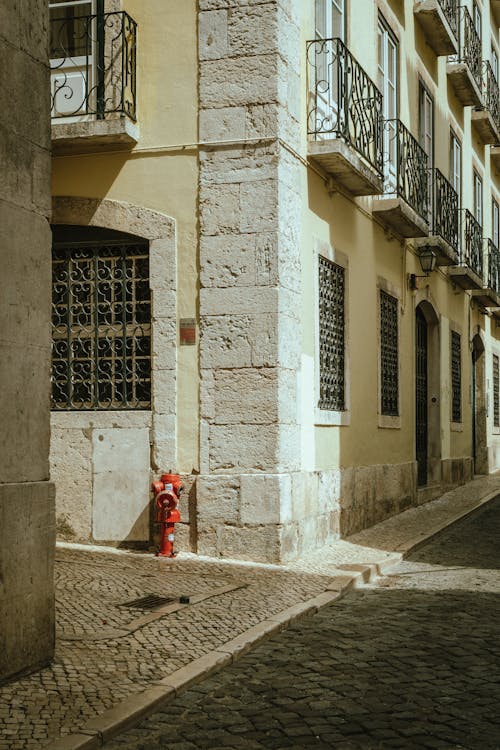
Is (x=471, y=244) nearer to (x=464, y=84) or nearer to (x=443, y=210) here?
(x=464, y=84)

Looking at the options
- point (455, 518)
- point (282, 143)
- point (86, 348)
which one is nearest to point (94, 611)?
point (86, 348)

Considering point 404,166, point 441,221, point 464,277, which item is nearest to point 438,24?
point 441,221

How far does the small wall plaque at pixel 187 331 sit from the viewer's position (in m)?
9.66

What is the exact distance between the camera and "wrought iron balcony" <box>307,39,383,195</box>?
1059 cm

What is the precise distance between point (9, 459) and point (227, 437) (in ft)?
14.7

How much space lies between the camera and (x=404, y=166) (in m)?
14.2

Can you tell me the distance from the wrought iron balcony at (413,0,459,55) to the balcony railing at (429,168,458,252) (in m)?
2.14

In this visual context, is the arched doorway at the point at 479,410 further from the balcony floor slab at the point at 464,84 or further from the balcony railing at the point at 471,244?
the balcony floor slab at the point at 464,84

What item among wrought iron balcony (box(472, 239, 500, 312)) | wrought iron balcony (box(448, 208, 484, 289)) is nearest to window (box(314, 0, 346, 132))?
wrought iron balcony (box(448, 208, 484, 289))

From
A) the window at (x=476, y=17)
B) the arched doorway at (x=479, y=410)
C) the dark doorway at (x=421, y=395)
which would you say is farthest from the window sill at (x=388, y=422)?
the window at (x=476, y=17)

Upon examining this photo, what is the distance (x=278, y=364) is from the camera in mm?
Result: 9414

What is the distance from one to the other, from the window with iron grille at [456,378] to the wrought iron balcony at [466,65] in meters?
4.40

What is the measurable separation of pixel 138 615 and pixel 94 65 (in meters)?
5.78

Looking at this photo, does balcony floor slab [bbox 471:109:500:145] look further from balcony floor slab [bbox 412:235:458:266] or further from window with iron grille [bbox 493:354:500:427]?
balcony floor slab [bbox 412:235:458:266]
